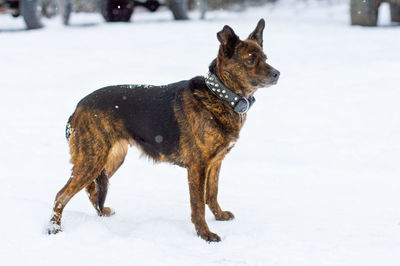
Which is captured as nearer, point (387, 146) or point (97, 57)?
point (387, 146)

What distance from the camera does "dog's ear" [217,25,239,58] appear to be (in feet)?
12.6

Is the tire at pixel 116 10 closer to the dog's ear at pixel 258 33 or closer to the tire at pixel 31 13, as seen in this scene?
the tire at pixel 31 13

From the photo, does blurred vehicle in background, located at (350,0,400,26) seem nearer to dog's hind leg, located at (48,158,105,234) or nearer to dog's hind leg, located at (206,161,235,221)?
dog's hind leg, located at (206,161,235,221)

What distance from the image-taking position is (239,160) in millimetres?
6504

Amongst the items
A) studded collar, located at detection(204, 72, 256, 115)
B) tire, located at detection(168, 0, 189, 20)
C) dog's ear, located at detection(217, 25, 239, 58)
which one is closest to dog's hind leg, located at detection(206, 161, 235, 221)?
studded collar, located at detection(204, 72, 256, 115)

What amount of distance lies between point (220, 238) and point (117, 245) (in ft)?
2.76

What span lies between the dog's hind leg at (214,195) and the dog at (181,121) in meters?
0.16

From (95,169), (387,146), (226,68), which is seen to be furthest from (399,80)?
(95,169)

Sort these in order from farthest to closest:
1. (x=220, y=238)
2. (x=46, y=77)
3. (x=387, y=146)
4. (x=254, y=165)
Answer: (x=46, y=77)
(x=387, y=146)
(x=254, y=165)
(x=220, y=238)

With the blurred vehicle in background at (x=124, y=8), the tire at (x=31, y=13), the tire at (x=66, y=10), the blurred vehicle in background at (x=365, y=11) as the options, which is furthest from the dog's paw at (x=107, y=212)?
the blurred vehicle in background at (x=124, y=8)

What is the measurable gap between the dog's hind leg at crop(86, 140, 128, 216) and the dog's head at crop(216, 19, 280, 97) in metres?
1.07

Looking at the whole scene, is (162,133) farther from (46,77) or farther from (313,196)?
(46,77)

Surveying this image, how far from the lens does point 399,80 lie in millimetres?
9078

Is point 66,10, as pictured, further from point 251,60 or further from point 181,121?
point 251,60
